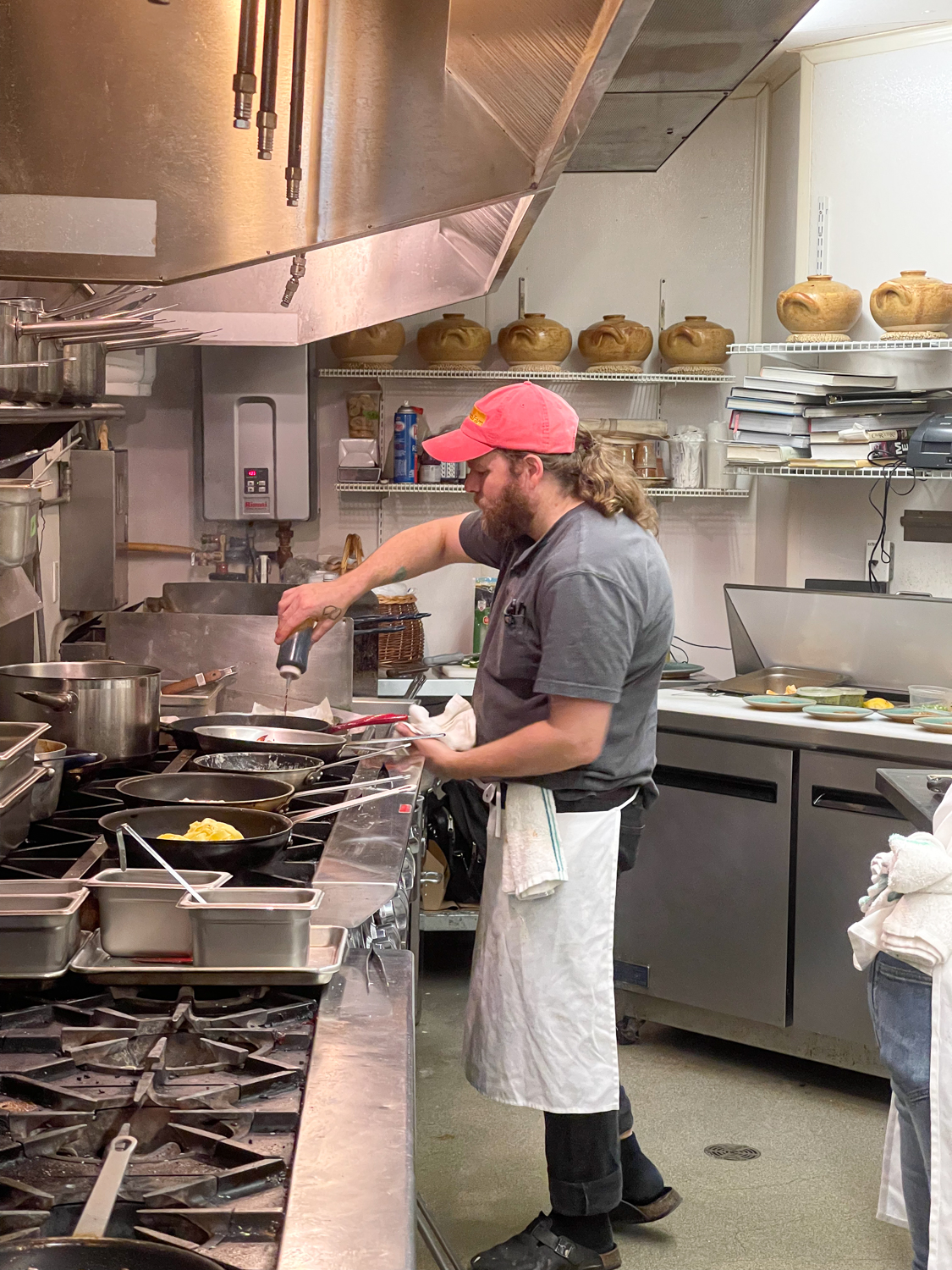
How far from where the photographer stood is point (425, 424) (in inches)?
190

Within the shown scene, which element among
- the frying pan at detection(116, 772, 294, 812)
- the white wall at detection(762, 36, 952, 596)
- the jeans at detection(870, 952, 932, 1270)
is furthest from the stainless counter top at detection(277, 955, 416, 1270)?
the white wall at detection(762, 36, 952, 596)

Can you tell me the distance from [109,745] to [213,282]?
1.42 meters

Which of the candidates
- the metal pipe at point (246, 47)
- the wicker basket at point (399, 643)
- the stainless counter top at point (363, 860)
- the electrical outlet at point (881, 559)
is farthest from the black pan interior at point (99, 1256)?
the electrical outlet at point (881, 559)

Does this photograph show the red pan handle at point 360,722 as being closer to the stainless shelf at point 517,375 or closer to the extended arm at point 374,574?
the extended arm at point 374,574

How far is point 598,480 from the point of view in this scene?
241 centimetres

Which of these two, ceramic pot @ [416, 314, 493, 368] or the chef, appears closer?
the chef

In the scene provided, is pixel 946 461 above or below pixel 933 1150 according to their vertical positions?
above

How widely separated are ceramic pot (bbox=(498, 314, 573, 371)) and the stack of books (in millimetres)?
711

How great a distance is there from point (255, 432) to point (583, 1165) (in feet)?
9.48

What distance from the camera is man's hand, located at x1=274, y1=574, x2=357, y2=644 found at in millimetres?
2730

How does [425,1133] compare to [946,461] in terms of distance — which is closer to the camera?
[425,1133]

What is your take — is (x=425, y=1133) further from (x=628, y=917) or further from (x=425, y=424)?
(x=425, y=424)

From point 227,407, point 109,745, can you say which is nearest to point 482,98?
point 109,745

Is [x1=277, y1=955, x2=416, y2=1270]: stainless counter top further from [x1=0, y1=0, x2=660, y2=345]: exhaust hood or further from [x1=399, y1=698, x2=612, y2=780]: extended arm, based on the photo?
[x1=0, y1=0, x2=660, y2=345]: exhaust hood
